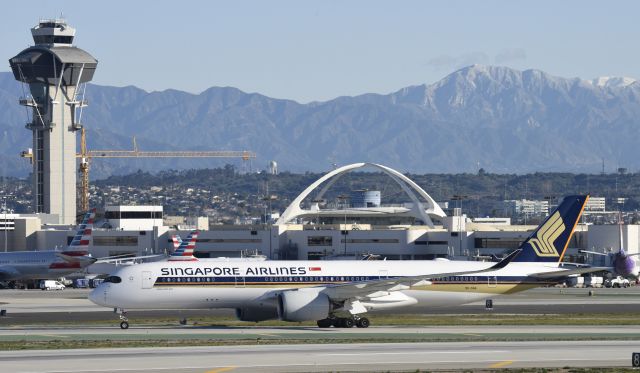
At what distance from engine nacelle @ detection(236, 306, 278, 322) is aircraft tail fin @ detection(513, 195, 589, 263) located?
1485cm

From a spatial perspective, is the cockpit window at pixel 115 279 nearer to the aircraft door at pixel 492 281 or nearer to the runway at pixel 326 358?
the runway at pixel 326 358

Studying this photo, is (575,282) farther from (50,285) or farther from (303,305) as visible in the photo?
(303,305)

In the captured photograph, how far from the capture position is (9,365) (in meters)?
45.7

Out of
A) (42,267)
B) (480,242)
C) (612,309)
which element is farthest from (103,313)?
(480,242)

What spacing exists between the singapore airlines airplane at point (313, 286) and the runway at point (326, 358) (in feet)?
37.6

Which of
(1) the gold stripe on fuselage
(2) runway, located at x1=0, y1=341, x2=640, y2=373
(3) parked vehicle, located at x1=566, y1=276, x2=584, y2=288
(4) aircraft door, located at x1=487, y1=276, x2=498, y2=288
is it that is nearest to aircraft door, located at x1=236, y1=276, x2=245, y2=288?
(1) the gold stripe on fuselage

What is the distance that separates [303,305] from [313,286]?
3199 millimetres

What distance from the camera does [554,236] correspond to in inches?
2884

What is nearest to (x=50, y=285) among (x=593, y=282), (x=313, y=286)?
(x=593, y=282)

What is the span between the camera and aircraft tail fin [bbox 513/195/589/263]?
238ft

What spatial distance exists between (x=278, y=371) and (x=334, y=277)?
82.4 feet

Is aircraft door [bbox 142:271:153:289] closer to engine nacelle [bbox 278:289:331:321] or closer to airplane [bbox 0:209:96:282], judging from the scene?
engine nacelle [bbox 278:289:331:321]

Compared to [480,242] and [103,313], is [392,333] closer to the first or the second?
[103,313]

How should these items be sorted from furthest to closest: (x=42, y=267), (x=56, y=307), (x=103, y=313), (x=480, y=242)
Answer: (x=480, y=242)
(x=42, y=267)
(x=56, y=307)
(x=103, y=313)
